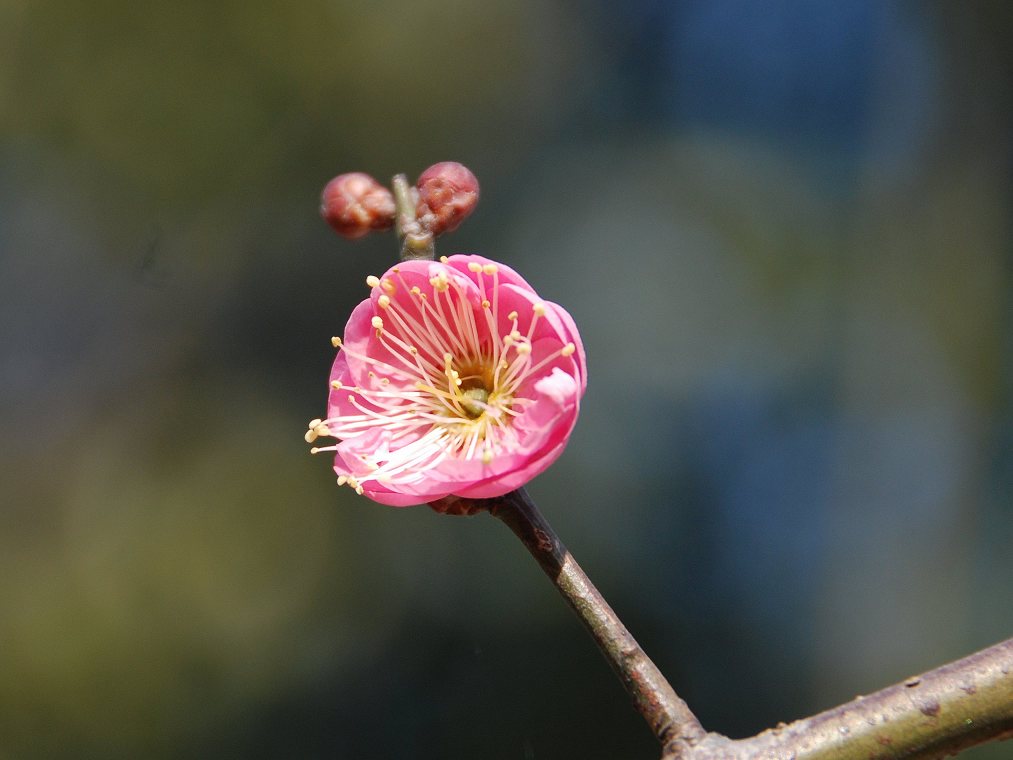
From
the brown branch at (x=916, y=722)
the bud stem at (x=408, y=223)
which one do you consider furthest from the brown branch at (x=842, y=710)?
the bud stem at (x=408, y=223)

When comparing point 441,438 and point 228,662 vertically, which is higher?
point 441,438

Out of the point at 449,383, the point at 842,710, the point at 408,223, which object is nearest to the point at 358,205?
the point at 408,223

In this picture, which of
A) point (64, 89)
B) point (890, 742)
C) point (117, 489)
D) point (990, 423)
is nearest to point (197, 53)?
point (64, 89)

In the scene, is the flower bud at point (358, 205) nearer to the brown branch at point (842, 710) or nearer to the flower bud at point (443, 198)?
the flower bud at point (443, 198)

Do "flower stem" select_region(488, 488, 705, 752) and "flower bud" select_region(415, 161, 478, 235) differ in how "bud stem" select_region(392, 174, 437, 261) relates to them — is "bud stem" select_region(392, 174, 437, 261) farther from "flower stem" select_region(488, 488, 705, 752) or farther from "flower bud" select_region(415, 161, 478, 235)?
"flower stem" select_region(488, 488, 705, 752)

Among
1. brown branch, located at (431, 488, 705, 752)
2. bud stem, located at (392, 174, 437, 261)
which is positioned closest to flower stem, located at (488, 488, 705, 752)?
brown branch, located at (431, 488, 705, 752)

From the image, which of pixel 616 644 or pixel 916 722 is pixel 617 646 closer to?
Answer: pixel 616 644

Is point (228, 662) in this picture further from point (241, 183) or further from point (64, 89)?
point (64, 89)
